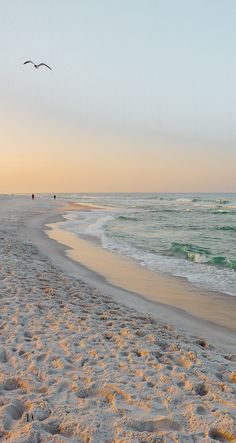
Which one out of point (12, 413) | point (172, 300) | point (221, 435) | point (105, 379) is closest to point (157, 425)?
point (221, 435)

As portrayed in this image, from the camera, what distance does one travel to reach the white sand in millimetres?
3729

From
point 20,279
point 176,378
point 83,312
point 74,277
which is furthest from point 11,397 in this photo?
point 74,277

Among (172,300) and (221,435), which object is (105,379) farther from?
(172,300)

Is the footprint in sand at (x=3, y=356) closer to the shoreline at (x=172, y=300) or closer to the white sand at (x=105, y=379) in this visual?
the white sand at (x=105, y=379)

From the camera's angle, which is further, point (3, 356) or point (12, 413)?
point (3, 356)

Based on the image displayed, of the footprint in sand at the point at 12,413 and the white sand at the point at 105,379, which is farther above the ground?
the footprint in sand at the point at 12,413

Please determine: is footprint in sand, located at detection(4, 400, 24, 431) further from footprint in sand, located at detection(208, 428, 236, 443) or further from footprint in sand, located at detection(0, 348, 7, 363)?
footprint in sand, located at detection(208, 428, 236, 443)

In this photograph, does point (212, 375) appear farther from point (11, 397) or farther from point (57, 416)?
point (11, 397)

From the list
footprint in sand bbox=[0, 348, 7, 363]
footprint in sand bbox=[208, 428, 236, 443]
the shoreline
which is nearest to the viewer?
footprint in sand bbox=[208, 428, 236, 443]

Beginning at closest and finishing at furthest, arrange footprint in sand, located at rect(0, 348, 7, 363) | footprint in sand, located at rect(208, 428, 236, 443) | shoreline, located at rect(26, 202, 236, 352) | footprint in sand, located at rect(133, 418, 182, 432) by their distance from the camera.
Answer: footprint in sand, located at rect(208, 428, 236, 443), footprint in sand, located at rect(133, 418, 182, 432), footprint in sand, located at rect(0, 348, 7, 363), shoreline, located at rect(26, 202, 236, 352)

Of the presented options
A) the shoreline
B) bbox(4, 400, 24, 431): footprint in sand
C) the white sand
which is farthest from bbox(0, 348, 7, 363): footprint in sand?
the shoreline

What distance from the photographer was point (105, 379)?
15.5ft

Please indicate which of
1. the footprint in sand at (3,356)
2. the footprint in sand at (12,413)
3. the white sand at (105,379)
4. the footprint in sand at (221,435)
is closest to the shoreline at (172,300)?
the white sand at (105,379)

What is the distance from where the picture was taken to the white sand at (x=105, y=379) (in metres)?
3.73
